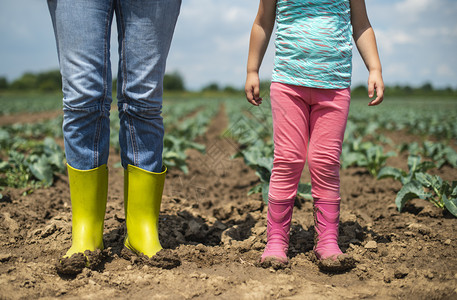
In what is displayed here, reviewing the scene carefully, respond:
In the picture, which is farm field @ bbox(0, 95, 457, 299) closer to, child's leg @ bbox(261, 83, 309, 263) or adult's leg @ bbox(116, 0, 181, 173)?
child's leg @ bbox(261, 83, 309, 263)

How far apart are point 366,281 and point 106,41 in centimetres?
164

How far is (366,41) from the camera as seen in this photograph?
1835mm

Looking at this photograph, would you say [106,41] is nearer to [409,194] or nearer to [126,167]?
[126,167]

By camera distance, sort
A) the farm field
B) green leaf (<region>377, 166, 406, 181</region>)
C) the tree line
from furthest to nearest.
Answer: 1. the tree line
2. green leaf (<region>377, 166, 406, 181</region>)
3. the farm field

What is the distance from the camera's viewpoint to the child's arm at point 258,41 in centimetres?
186

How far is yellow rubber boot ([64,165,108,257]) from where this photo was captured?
1728mm

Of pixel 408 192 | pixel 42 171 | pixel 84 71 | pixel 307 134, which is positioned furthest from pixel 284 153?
pixel 42 171

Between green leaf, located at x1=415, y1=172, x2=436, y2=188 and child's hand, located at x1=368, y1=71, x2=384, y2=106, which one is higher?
child's hand, located at x1=368, y1=71, x2=384, y2=106

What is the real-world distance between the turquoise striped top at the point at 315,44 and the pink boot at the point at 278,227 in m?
0.62

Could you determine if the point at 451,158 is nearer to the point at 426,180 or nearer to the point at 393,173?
the point at 393,173

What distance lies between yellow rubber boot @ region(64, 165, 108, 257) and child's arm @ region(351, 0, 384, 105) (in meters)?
1.42


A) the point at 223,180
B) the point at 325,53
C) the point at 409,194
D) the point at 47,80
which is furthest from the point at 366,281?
the point at 47,80

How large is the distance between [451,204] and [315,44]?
1.63 meters

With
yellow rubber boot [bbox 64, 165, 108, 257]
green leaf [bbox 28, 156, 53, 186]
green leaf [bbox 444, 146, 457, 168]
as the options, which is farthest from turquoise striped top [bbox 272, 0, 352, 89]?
green leaf [bbox 444, 146, 457, 168]
